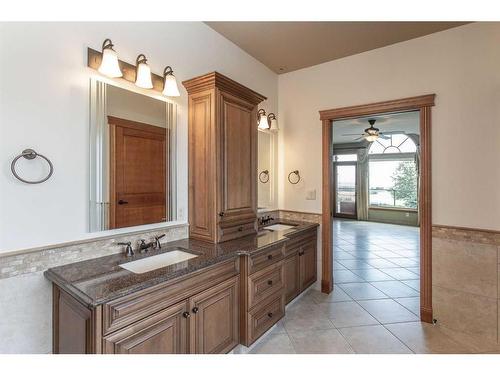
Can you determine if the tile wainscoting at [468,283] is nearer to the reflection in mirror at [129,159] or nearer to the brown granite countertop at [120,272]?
the brown granite countertop at [120,272]

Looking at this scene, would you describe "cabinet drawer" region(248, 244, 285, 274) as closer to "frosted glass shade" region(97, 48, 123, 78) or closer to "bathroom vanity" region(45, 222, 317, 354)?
"bathroom vanity" region(45, 222, 317, 354)

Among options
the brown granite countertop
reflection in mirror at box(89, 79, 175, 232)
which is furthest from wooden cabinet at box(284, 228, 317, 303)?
reflection in mirror at box(89, 79, 175, 232)

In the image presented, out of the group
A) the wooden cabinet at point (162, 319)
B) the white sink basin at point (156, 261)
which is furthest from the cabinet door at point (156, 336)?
the white sink basin at point (156, 261)

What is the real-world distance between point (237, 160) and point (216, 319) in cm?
130

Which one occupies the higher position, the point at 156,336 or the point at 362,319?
the point at 156,336

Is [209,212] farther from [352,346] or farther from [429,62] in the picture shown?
[429,62]

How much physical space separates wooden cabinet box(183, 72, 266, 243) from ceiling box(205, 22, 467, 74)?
692 millimetres

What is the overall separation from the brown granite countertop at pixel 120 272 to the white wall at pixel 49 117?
235mm

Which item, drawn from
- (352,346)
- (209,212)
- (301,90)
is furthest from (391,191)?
(209,212)

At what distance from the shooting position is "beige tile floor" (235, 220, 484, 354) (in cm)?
212

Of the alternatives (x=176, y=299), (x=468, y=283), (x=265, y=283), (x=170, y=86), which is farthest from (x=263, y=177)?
(x=468, y=283)

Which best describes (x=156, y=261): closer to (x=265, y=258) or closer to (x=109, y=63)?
(x=265, y=258)

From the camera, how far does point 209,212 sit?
2135 mm

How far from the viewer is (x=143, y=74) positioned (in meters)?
1.82
